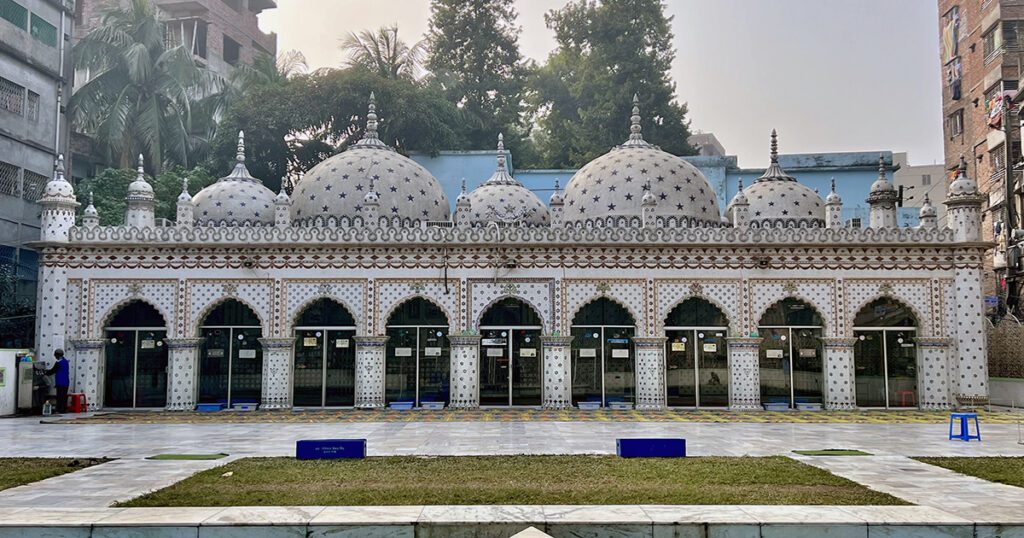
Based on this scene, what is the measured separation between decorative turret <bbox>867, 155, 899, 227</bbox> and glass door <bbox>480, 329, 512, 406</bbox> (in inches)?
487

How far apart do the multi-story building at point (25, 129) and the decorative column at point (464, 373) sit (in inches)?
633

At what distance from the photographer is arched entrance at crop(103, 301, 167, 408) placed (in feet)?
79.2

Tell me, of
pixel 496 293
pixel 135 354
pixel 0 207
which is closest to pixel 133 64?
pixel 0 207

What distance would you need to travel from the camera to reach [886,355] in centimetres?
2406

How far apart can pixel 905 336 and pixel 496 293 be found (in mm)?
11067

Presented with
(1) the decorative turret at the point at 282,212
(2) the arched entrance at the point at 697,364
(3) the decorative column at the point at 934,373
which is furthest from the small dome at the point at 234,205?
(3) the decorative column at the point at 934,373

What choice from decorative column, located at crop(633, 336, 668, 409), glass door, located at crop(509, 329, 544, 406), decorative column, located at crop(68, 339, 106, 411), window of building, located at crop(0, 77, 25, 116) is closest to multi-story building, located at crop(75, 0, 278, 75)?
window of building, located at crop(0, 77, 25, 116)

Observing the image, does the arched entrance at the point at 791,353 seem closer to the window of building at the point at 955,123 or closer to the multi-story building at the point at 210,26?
the window of building at the point at 955,123

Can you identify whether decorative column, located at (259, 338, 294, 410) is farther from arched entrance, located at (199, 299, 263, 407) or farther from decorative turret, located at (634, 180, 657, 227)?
decorative turret, located at (634, 180, 657, 227)

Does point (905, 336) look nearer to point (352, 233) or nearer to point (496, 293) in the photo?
point (496, 293)

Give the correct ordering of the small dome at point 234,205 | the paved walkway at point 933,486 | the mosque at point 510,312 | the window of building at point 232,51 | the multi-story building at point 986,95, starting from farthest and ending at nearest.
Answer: the window of building at point 232,51
the multi-story building at point 986,95
the small dome at point 234,205
the mosque at point 510,312
the paved walkway at point 933,486

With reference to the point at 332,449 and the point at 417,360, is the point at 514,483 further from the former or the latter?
the point at 417,360

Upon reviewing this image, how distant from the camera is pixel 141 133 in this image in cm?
4394

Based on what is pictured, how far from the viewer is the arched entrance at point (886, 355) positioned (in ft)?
78.7
